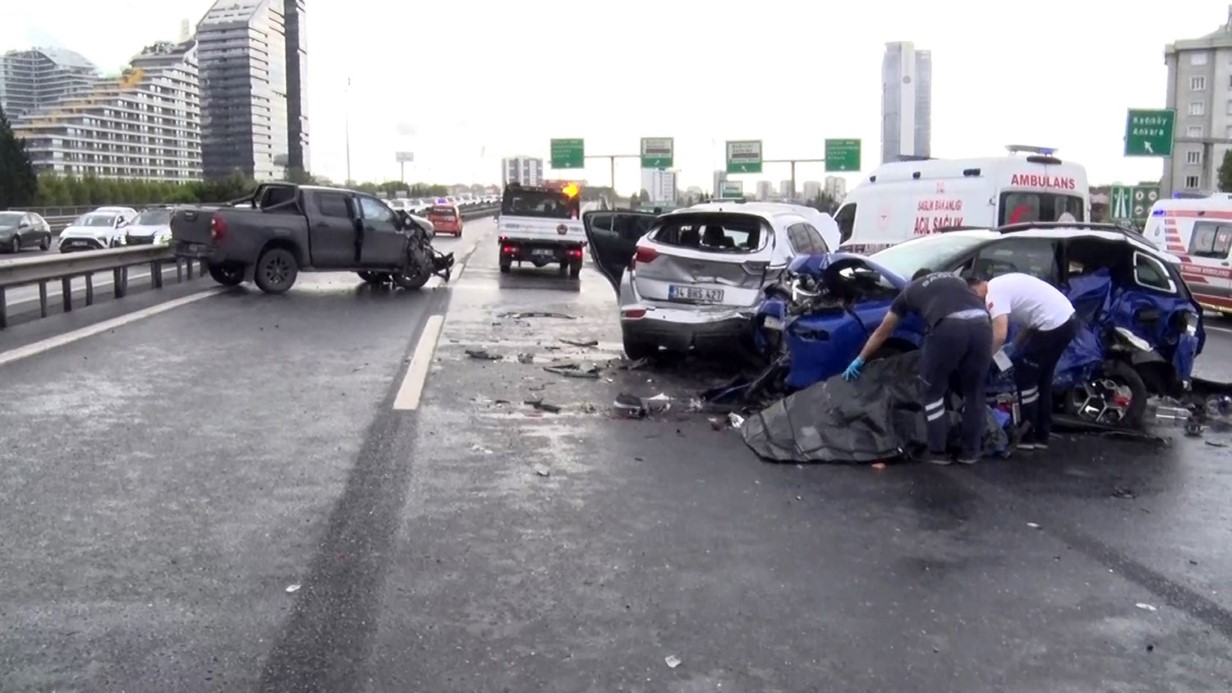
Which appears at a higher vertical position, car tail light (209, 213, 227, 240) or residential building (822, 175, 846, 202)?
residential building (822, 175, 846, 202)

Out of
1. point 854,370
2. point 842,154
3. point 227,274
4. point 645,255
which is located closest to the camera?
point 854,370

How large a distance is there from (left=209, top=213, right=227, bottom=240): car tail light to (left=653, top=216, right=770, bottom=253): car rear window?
944cm

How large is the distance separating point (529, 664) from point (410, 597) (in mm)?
846

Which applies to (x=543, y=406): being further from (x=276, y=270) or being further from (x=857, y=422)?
(x=276, y=270)

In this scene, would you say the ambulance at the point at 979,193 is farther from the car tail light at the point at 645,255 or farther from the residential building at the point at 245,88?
the residential building at the point at 245,88

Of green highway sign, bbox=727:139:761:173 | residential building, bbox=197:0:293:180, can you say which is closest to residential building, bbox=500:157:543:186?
green highway sign, bbox=727:139:761:173

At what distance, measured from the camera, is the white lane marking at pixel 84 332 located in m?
11.0

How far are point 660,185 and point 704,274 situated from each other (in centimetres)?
7334

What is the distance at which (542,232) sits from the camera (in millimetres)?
26625

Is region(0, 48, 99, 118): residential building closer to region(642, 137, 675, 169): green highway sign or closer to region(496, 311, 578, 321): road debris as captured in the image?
region(642, 137, 675, 169): green highway sign

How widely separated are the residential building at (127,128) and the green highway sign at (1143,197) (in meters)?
47.1

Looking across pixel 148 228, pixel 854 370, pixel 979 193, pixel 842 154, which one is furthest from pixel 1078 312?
pixel 842 154

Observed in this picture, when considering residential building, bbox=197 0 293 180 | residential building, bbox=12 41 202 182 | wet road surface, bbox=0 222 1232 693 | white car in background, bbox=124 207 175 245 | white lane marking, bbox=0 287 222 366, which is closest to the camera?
wet road surface, bbox=0 222 1232 693

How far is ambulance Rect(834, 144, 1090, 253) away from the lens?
17031 mm
